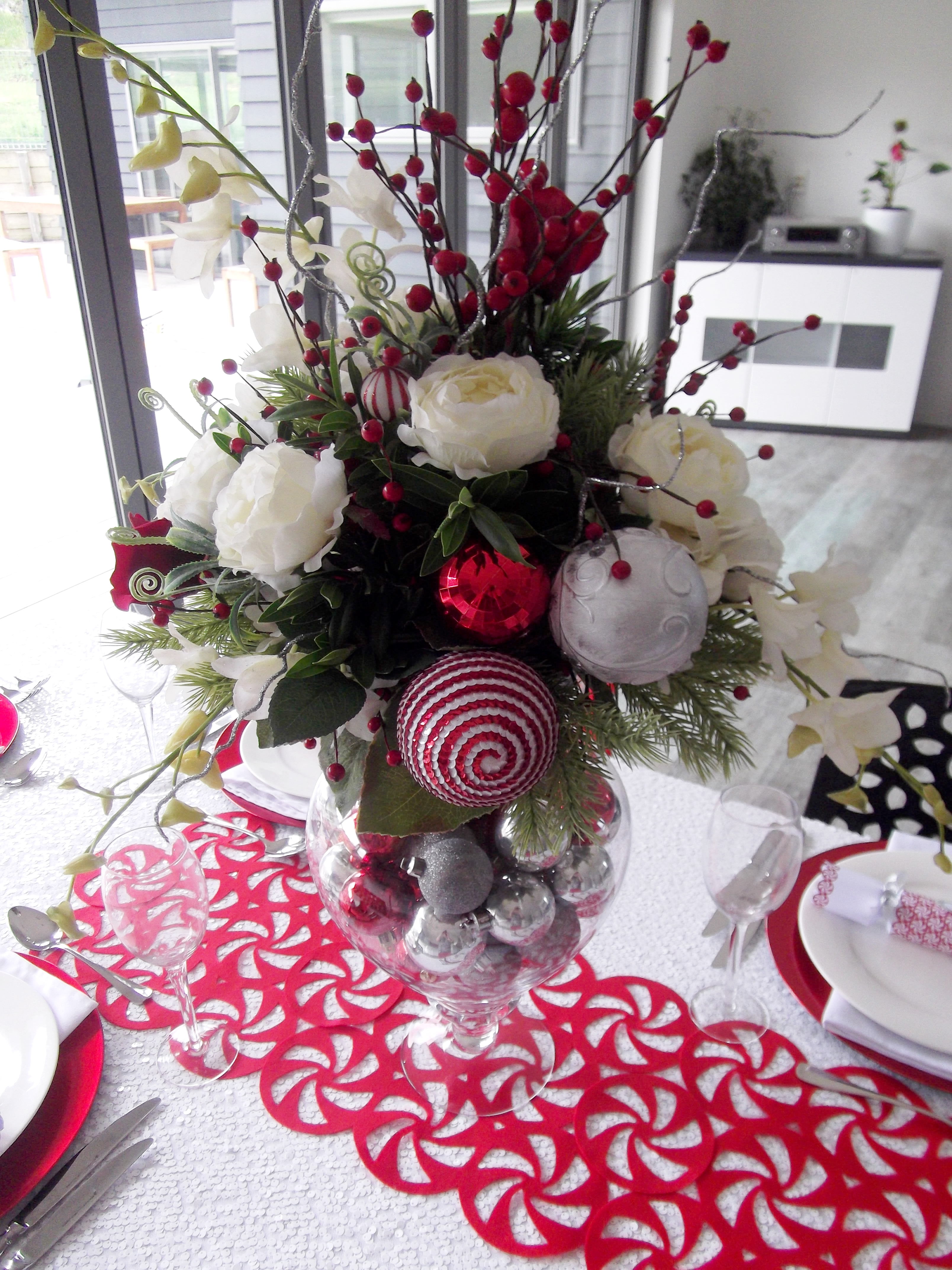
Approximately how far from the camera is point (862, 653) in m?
0.54

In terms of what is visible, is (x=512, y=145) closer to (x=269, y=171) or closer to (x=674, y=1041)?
(x=674, y=1041)

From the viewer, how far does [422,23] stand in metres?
0.50

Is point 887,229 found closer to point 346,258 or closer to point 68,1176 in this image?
point 346,258

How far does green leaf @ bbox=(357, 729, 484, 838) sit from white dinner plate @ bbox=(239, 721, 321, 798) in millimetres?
390

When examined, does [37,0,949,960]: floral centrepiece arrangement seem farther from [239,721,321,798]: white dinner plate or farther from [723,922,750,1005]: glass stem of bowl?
[239,721,321,798]: white dinner plate

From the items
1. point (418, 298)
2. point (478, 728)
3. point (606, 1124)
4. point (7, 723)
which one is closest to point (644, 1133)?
point (606, 1124)

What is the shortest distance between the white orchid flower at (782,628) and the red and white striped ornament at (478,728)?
13 cm

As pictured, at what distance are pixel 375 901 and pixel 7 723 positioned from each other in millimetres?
668

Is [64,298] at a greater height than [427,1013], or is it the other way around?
[64,298]

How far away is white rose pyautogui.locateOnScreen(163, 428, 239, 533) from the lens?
0.56 m

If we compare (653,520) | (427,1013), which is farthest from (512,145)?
(427,1013)

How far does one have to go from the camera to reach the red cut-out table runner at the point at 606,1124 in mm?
605

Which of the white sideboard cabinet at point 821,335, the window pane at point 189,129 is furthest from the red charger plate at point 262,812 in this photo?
the white sideboard cabinet at point 821,335

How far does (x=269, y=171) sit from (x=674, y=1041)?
239cm
